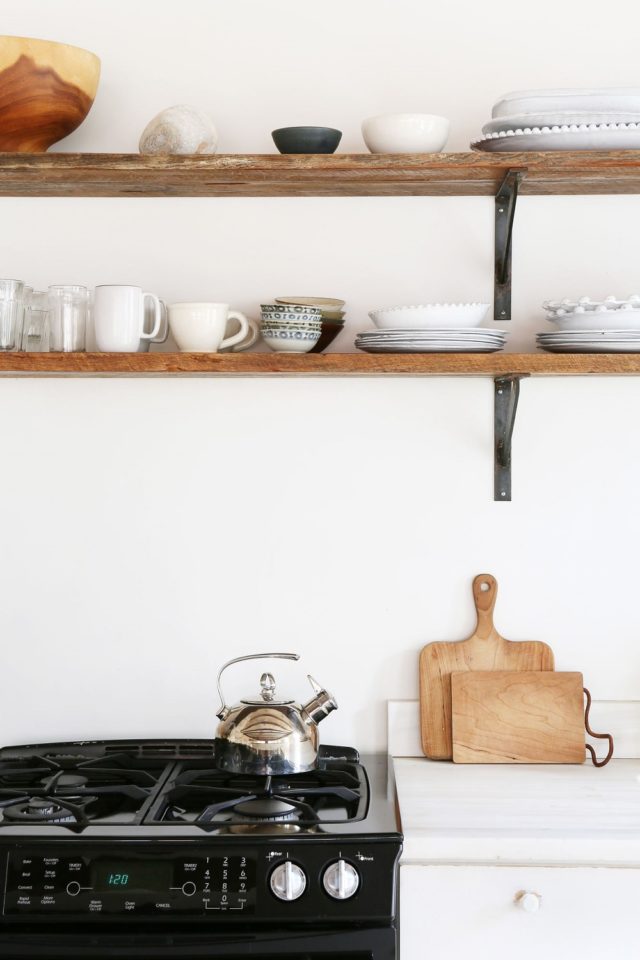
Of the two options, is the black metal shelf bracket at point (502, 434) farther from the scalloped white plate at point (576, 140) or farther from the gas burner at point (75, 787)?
the gas burner at point (75, 787)

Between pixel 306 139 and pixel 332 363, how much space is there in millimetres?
405

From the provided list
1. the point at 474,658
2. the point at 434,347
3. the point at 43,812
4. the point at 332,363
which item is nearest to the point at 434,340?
the point at 434,347

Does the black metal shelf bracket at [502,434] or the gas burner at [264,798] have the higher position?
the black metal shelf bracket at [502,434]

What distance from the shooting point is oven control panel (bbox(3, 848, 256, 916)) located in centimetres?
147

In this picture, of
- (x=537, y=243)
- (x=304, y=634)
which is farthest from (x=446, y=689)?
(x=537, y=243)

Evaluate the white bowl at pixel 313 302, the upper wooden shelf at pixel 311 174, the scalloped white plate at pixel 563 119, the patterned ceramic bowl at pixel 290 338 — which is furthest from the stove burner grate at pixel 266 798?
the scalloped white plate at pixel 563 119

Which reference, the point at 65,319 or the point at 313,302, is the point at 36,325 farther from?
the point at 313,302

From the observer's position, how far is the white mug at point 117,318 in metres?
1.78

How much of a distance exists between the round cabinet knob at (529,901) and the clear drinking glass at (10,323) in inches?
48.7

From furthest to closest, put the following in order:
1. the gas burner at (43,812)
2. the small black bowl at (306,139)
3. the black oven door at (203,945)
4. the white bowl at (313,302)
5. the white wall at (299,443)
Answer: the white wall at (299,443), the white bowl at (313,302), the small black bowl at (306,139), the gas burner at (43,812), the black oven door at (203,945)

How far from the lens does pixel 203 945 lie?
4.77 ft

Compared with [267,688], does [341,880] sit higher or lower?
lower

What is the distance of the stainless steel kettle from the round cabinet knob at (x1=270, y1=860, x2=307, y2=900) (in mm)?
222

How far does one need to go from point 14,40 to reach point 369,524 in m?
1.09
